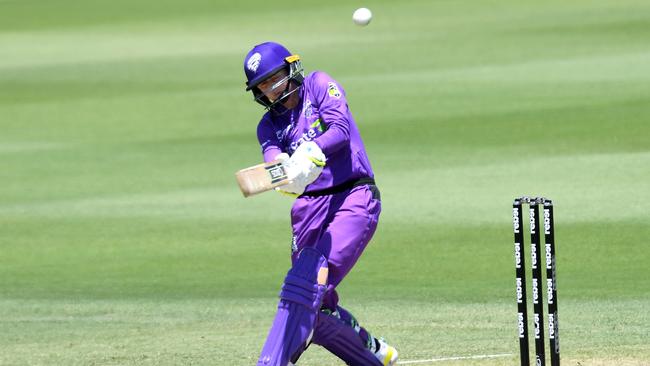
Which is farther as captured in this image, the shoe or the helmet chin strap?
the shoe

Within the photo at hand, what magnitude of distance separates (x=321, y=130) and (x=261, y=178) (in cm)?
65

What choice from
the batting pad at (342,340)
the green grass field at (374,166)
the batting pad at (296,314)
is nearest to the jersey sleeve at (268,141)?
the batting pad at (296,314)

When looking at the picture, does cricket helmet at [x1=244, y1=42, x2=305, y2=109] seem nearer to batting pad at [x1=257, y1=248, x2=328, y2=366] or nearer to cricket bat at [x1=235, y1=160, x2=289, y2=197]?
cricket bat at [x1=235, y1=160, x2=289, y2=197]

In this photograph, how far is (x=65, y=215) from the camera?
14.4m

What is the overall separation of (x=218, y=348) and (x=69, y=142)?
1069 cm

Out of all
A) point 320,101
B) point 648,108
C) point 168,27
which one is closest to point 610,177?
point 648,108

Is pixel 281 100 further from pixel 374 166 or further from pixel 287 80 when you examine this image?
pixel 374 166

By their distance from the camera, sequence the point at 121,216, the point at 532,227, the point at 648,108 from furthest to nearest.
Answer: the point at 648,108 → the point at 121,216 → the point at 532,227

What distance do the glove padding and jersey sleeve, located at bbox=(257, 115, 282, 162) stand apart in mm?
332

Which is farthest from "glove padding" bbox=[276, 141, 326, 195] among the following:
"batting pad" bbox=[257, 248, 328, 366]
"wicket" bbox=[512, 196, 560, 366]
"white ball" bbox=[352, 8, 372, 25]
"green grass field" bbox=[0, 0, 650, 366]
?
"white ball" bbox=[352, 8, 372, 25]

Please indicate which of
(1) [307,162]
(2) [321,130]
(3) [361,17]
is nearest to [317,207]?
(2) [321,130]

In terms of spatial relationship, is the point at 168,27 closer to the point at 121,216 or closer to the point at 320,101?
the point at 121,216

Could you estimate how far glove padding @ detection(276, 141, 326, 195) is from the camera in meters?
6.09

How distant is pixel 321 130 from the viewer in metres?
6.54
